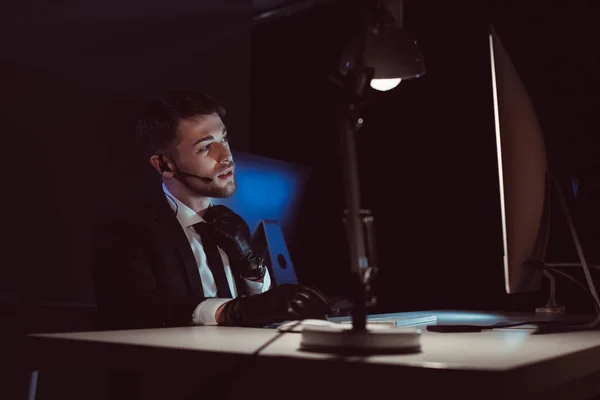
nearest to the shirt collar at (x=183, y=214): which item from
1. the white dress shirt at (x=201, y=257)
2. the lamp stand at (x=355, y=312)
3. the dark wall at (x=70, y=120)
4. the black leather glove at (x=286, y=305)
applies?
the white dress shirt at (x=201, y=257)

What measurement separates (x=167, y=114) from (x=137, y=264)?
571mm

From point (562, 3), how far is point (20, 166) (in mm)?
1993

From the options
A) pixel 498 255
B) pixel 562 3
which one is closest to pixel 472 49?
pixel 562 3

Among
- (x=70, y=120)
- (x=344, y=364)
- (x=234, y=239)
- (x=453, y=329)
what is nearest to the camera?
(x=344, y=364)

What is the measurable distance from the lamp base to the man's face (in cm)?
120

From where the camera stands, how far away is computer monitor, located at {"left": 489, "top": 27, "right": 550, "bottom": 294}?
1.16 m

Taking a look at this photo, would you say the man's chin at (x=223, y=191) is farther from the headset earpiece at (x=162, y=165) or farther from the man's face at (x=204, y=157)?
the headset earpiece at (x=162, y=165)

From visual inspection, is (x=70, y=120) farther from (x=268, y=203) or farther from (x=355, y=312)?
(x=355, y=312)

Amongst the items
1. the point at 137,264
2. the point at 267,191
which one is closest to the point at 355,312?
the point at 137,264

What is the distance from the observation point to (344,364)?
2.38 ft

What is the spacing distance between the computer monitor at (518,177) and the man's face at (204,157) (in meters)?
0.93

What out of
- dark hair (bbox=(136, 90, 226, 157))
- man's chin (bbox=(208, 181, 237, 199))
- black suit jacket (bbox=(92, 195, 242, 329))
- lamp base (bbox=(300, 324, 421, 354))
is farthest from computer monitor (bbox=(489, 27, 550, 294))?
dark hair (bbox=(136, 90, 226, 157))

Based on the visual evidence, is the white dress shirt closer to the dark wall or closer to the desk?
the dark wall

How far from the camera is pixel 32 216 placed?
1.96 metres
